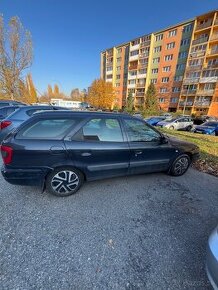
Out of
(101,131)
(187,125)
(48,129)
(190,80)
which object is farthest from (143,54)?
(48,129)

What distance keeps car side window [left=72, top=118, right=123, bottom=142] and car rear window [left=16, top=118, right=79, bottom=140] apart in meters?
0.23

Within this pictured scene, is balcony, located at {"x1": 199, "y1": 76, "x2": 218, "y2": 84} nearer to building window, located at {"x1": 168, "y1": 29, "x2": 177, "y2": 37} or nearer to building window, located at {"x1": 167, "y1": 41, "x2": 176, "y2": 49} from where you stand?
building window, located at {"x1": 167, "y1": 41, "x2": 176, "y2": 49}

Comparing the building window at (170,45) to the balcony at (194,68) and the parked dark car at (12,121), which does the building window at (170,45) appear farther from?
the parked dark car at (12,121)

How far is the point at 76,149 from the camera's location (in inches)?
107

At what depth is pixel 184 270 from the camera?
1.74 m

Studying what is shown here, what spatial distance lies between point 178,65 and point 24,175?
4113cm

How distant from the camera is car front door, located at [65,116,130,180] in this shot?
2.78m

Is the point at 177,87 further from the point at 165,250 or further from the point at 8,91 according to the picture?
the point at 165,250

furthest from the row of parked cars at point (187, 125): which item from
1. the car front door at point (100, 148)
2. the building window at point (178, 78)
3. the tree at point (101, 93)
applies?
the tree at point (101, 93)

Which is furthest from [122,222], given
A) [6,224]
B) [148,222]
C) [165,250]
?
[6,224]

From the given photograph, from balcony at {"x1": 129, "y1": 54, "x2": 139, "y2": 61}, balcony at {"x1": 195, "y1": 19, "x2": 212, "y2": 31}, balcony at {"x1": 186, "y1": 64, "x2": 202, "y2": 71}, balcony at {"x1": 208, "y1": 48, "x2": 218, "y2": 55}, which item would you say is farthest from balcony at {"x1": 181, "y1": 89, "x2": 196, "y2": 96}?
balcony at {"x1": 129, "y1": 54, "x2": 139, "y2": 61}

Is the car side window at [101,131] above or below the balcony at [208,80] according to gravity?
below

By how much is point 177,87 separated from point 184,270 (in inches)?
1584

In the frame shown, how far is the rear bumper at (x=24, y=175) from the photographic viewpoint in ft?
8.33
